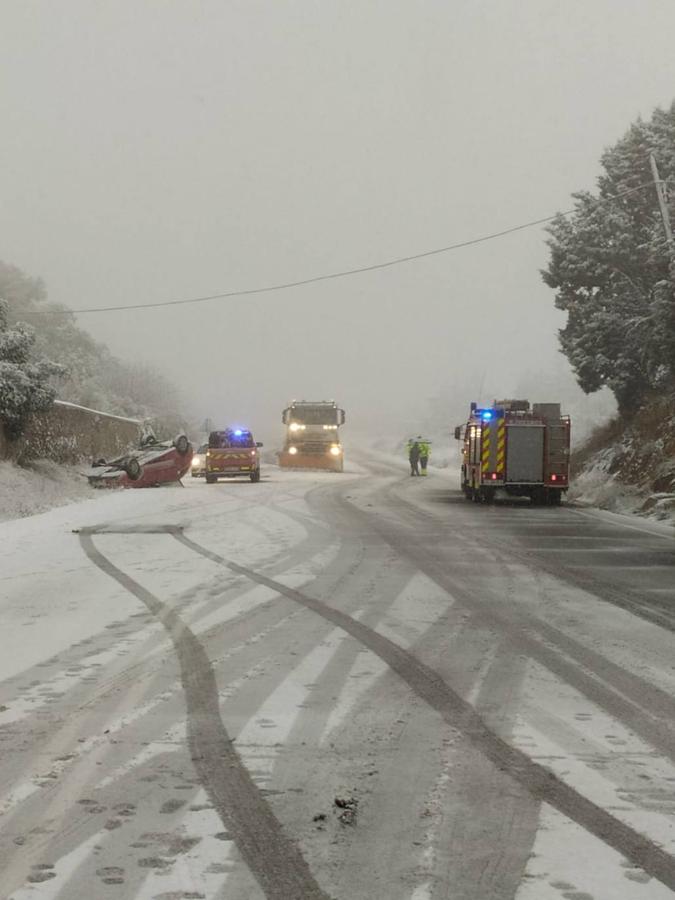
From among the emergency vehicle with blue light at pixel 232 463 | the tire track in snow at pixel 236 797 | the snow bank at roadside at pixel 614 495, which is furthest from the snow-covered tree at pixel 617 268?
the tire track in snow at pixel 236 797

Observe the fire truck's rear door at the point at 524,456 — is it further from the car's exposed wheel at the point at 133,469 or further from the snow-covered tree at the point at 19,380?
the snow-covered tree at the point at 19,380

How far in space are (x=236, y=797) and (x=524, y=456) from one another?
21661mm

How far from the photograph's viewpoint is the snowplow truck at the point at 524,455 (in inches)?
977

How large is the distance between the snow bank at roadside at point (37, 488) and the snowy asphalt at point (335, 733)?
9477mm

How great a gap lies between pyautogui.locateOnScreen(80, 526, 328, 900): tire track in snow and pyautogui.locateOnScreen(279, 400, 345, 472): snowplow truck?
35.6 metres

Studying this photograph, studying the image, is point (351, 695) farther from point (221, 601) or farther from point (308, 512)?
point (308, 512)

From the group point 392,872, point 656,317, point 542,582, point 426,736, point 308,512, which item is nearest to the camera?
point 392,872

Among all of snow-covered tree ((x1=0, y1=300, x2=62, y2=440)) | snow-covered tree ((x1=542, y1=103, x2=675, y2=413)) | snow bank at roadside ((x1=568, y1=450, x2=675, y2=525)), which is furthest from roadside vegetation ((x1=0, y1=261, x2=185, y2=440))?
snow-covered tree ((x1=542, y1=103, x2=675, y2=413))

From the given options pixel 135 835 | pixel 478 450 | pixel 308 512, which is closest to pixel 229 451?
pixel 478 450

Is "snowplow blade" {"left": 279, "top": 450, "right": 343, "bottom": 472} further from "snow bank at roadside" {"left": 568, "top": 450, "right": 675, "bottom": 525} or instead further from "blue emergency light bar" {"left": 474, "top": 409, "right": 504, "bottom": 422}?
"blue emergency light bar" {"left": 474, "top": 409, "right": 504, "bottom": 422}

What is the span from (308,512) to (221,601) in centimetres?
1061

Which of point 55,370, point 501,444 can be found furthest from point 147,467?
point 501,444

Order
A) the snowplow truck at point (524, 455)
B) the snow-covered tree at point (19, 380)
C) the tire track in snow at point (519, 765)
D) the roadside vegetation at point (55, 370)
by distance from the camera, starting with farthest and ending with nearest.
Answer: the roadside vegetation at point (55, 370) → the snow-covered tree at point (19, 380) → the snowplow truck at point (524, 455) → the tire track in snow at point (519, 765)

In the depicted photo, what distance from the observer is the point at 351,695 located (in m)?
5.93
